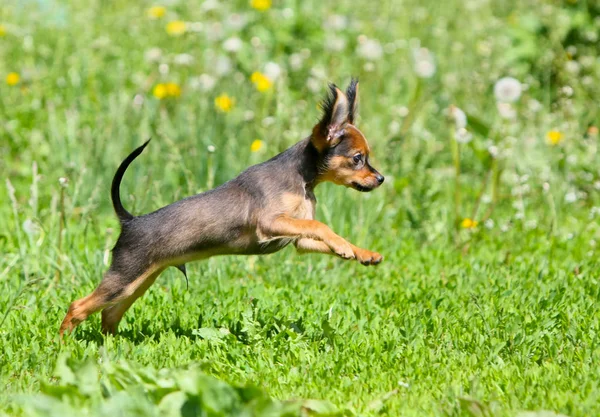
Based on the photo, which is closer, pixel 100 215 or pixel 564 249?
pixel 564 249

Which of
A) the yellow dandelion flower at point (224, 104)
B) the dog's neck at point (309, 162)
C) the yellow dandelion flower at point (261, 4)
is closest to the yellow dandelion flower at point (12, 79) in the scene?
the yellow dandelion flower at point (224, 104)

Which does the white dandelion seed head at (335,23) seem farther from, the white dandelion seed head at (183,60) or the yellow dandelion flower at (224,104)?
the yellow dandelion flower at (224,104)

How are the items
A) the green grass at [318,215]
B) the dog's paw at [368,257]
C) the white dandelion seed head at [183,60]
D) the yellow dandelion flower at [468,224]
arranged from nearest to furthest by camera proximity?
the green grass at [318,215]
the dog's paw at [368,257]
the yellow dandelion flower at [468,224]
the white dandelion seed head at [183,60]

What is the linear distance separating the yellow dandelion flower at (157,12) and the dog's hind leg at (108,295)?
600 cm

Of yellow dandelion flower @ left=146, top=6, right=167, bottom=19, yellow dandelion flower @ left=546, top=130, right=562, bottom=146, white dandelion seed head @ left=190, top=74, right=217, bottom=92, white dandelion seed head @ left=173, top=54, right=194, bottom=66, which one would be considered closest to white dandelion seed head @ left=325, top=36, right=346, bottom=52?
white dandelion seed head @ left=190, top=74, right=217, bottom=92

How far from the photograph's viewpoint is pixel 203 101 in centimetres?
813

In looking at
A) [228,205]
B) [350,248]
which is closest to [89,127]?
[228,205]

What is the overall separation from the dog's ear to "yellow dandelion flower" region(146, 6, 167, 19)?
5.73 m

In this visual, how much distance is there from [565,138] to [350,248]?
382 centimetres

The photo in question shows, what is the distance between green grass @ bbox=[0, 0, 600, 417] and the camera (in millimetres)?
3988

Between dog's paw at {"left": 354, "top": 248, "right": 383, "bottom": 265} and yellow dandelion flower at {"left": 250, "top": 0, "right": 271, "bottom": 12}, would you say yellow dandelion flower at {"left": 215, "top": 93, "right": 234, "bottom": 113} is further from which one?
dog's paw at {"left": 354, "top": 248, "right": 383, "bottom": 265}

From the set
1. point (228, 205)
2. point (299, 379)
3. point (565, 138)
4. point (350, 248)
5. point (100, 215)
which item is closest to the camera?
point (299, 379)

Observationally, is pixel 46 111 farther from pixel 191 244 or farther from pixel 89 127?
pixel 191 244

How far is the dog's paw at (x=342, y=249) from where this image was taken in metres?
4.52
